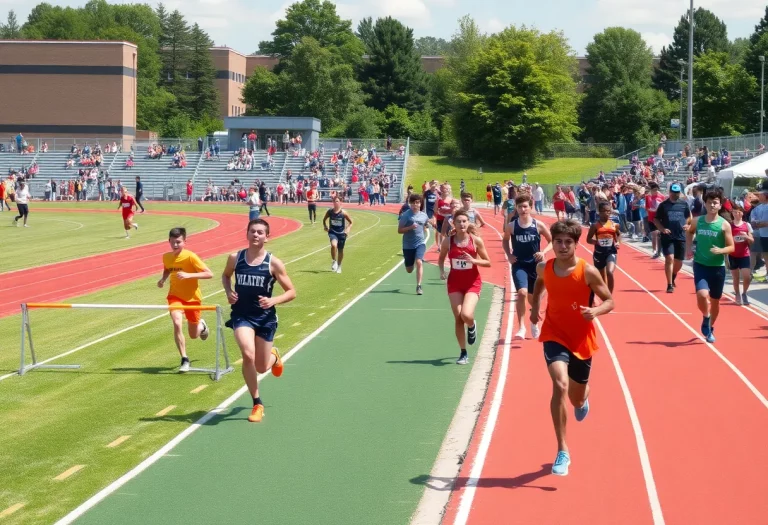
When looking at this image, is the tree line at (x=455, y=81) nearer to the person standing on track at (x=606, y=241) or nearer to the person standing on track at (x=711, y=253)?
the person standing on track at (x=606, y=241)

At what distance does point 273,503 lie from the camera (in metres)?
7.39

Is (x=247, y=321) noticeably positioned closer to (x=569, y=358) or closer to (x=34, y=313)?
(x=569, y=358)

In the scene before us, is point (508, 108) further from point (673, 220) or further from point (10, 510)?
point (10, 510)

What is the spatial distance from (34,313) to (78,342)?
11.6 ft

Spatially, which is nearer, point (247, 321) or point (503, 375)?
point (247, 321)

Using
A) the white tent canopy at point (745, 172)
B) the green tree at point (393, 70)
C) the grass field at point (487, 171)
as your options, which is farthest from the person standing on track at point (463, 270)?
the green tree at point (393, 70)

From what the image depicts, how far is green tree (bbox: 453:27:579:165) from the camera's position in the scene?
83.3m

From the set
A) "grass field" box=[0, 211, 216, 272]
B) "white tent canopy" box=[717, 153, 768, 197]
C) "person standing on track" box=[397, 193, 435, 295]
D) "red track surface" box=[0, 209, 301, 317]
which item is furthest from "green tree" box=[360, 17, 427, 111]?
"person standing on track" box=[397, 193, 435, 295]

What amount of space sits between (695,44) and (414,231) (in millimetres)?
101520

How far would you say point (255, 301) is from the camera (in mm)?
9656

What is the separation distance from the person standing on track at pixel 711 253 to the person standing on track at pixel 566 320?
612 centimetres

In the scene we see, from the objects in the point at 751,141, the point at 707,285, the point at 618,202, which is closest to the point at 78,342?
the point at 707,285

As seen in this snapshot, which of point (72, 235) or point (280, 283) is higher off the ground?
point (280, 283)

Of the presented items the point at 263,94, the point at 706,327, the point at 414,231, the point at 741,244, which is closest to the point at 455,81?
the point at 263,94
